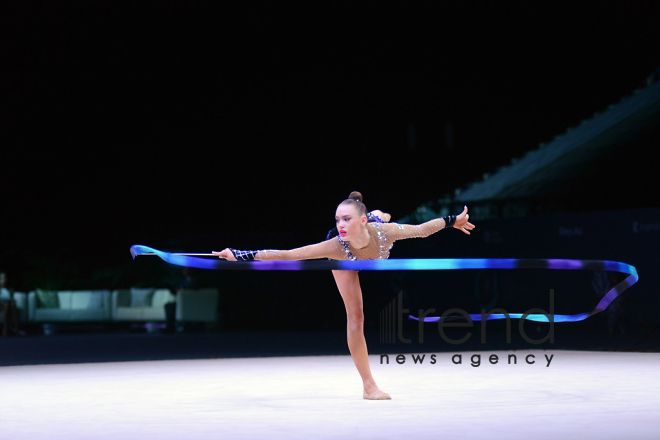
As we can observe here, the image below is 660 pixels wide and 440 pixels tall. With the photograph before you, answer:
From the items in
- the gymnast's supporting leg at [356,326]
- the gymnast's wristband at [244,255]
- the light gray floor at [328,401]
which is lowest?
the light gray floor at [328,401]

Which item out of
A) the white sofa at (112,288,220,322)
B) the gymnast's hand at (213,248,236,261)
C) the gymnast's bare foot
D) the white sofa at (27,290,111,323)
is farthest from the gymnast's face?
the white sofa at (27,290,111,323)

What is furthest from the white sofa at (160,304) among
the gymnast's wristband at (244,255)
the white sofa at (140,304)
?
the gymnast's wristband at (244,255)

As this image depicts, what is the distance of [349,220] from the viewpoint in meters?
6.84

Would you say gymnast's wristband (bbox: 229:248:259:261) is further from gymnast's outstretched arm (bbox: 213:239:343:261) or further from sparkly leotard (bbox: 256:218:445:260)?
sparkly leotard (bbox: 256:218:445:260)

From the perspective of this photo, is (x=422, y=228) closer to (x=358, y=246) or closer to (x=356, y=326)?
(x=358, y=246)

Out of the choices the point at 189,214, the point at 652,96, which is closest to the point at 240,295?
the point at 189,214

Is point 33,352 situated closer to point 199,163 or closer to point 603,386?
point 603,386

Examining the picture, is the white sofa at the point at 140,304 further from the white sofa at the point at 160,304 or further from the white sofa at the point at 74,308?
the white sofa at the point at 74,308

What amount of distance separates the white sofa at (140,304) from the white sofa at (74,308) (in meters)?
0.21

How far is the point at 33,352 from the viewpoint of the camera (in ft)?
44.8

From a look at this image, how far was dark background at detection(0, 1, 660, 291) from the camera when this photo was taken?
19.8 m

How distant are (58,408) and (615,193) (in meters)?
12.8

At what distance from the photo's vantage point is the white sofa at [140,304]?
65.0 ft

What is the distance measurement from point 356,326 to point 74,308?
46.8 feet
